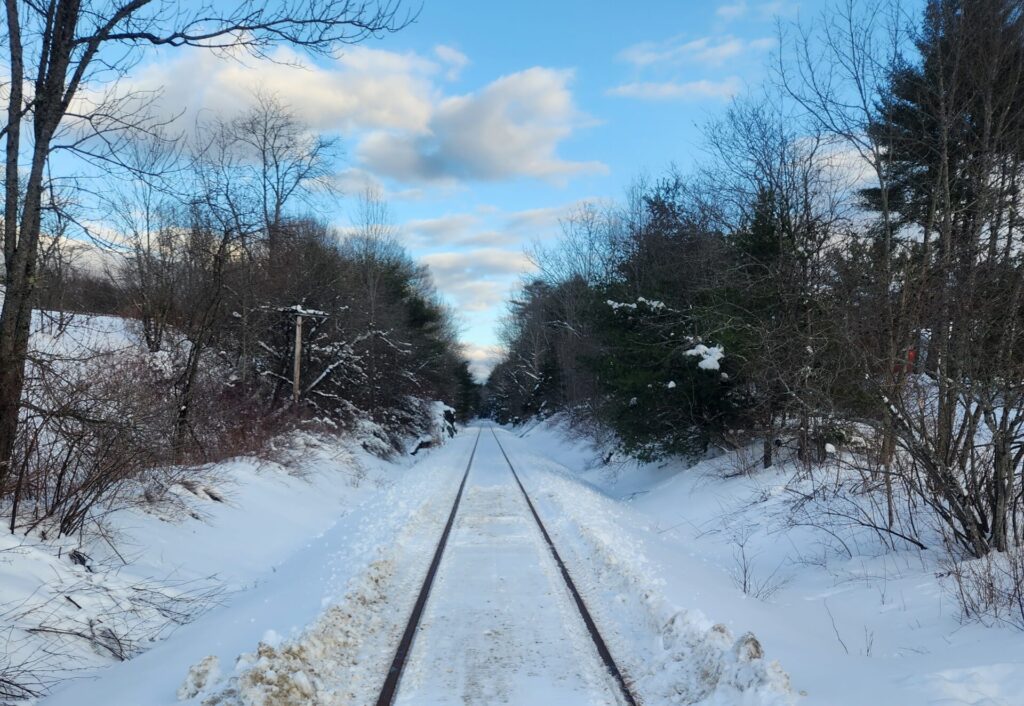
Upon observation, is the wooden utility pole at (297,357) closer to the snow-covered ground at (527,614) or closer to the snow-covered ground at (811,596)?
the snow-covered ground at (527,614)

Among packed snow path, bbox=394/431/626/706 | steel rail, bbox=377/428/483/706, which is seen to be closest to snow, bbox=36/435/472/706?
steel rail, bbox=377/428/483/706

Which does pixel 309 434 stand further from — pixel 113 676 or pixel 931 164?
pixel 931 164

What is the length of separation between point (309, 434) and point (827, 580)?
16072 mm

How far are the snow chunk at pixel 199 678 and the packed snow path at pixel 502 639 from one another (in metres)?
1.30

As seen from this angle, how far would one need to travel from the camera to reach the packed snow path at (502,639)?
4.86 meters

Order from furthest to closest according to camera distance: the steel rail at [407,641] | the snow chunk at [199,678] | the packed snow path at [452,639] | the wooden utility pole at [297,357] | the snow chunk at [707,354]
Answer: the wooden utility pole at [297,357] → the snow chunk at [707,354] → the steel rail at [407,641] → the packed snow path at [452,639] → the snow chunk at [199,678]

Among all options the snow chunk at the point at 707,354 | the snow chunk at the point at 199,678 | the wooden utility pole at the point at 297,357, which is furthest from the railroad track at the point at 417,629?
the wooden utility pole at the point at 297,357

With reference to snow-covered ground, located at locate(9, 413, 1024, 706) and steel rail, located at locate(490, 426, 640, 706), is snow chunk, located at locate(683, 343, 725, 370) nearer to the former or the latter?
snow-covered ground, located at locate(9, 413, 1024, 706)

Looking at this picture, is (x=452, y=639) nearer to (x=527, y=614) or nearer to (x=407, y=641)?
(x=407, y=641)

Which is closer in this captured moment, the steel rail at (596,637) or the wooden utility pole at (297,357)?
the steel rail at (596,637)

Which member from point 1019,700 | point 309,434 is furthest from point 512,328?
point 1019,700

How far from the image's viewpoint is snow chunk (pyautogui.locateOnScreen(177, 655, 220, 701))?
4473 millimetres

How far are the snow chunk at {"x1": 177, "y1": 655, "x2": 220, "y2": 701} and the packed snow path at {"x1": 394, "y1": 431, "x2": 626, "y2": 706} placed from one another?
130cm

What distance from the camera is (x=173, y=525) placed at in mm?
9234
